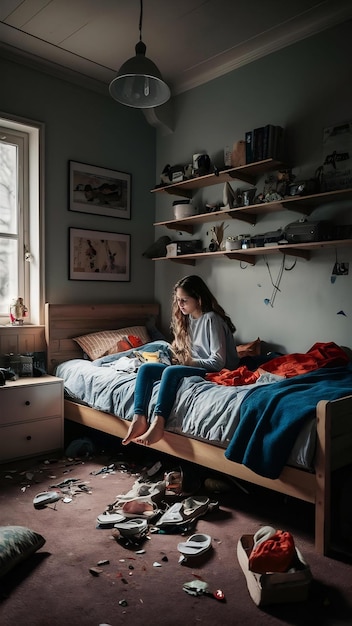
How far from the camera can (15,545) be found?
1.79 m

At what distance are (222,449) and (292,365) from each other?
72 centimetres

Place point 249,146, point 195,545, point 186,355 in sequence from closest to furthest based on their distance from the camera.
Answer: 1. point 195,545
2. point 186,355
3. point 249,146

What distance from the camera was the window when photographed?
11.7ft

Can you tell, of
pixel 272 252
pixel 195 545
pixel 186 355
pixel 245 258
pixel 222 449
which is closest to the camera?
pixel 195 545

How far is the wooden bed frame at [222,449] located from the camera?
1.88 m

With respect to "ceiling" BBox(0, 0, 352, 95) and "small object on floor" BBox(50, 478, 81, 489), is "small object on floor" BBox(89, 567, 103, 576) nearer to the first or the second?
"small object on floor" BBox(50, 478, 81, 489)

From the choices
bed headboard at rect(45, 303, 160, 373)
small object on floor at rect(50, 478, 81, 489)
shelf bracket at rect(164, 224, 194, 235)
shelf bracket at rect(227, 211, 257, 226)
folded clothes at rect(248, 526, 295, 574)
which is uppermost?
shelf bracket at rect(227, 211, 257, 226)

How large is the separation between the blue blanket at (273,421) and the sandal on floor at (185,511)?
11.8 inches

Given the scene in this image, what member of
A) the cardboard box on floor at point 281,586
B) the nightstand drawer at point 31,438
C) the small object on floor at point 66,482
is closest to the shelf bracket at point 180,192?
the nightstand drawer at point 31,438

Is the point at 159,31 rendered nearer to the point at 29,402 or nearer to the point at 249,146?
the point at 249,146

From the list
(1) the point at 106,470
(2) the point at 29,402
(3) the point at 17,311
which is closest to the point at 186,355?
(1) the point at 106,470

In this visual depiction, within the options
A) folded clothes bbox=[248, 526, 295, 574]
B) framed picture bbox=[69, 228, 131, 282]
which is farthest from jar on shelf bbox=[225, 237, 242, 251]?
folded clothes bbox=[248, 526, 295, 574]

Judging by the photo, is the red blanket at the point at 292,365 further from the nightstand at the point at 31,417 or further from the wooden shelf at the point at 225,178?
the wooden shelf at the point at 225,178

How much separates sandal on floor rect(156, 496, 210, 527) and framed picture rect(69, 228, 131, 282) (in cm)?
209
